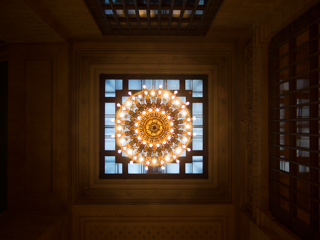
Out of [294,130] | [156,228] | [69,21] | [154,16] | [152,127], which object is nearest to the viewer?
[294,130]

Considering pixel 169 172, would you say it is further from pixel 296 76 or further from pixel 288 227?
pixel 296 76

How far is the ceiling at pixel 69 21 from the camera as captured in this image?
10.6ft

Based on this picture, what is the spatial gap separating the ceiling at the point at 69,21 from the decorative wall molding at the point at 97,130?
36 cm

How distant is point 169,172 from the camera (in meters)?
4.76

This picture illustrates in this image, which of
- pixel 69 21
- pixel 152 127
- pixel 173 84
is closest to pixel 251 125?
pixel 173 84

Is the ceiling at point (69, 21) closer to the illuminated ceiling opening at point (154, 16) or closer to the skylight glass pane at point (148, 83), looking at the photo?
the illuminated ceiling opening at point (154, 16)

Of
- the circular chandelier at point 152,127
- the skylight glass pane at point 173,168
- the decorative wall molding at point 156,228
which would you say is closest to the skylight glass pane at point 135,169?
the skylight glass pane at point 173,168

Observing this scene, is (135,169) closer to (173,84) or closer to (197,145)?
(197,145)

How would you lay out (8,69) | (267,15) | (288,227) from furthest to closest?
(8,69), (267,15), (288,227)

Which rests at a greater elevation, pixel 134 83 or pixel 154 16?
pixel 154 16

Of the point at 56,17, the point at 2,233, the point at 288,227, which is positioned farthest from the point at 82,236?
the point at 56,17

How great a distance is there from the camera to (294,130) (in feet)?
10.4

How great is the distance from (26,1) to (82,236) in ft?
13.0

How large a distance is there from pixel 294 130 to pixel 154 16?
2.70 metres
